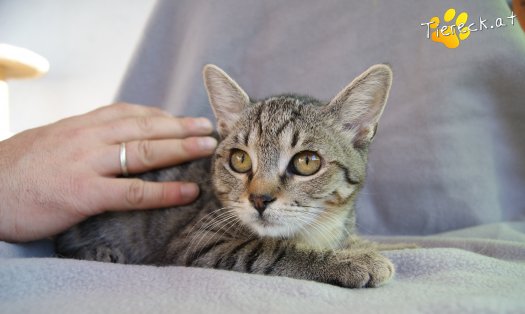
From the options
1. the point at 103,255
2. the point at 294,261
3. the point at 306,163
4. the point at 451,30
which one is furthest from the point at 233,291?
the point at 451,30

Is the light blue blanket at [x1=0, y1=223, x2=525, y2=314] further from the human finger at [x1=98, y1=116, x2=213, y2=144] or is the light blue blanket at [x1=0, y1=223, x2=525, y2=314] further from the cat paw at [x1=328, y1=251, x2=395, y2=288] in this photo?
the human finger at [x1=98, y1=116, x2=213, y2=144]

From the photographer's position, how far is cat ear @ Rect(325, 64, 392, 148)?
981mm

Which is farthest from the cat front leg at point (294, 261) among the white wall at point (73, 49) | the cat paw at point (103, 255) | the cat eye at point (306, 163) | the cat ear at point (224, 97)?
the white wall at point (73, 49)

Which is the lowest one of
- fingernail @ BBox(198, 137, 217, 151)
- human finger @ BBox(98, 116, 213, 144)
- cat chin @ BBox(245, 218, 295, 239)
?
cat chin @ BBox(245, 218, 295, 239)

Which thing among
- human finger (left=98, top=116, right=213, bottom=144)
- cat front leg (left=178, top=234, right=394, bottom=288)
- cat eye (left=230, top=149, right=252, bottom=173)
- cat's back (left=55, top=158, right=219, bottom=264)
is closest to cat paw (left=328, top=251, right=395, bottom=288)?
cat front leg (left=178, top=234, right=394, bottom=288)

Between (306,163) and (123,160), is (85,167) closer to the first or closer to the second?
(123,160)

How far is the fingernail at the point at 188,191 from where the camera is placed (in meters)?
→ 1.12

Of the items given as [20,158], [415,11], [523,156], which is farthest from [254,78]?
[523,156]

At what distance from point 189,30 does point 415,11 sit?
1029mm

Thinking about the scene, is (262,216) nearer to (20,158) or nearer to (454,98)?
(20,158)

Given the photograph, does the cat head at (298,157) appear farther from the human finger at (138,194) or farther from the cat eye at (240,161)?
the human finger at (138,194)

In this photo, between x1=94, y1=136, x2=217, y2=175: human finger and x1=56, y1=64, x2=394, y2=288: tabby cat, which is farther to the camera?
x1=94, y1=136, x2=217, y2=175: human finger

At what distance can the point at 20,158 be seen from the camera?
3.46 feet

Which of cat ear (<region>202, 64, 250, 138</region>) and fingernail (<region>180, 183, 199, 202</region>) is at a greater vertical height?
cat ear (<region>202, 64, 250, 138</region>)
